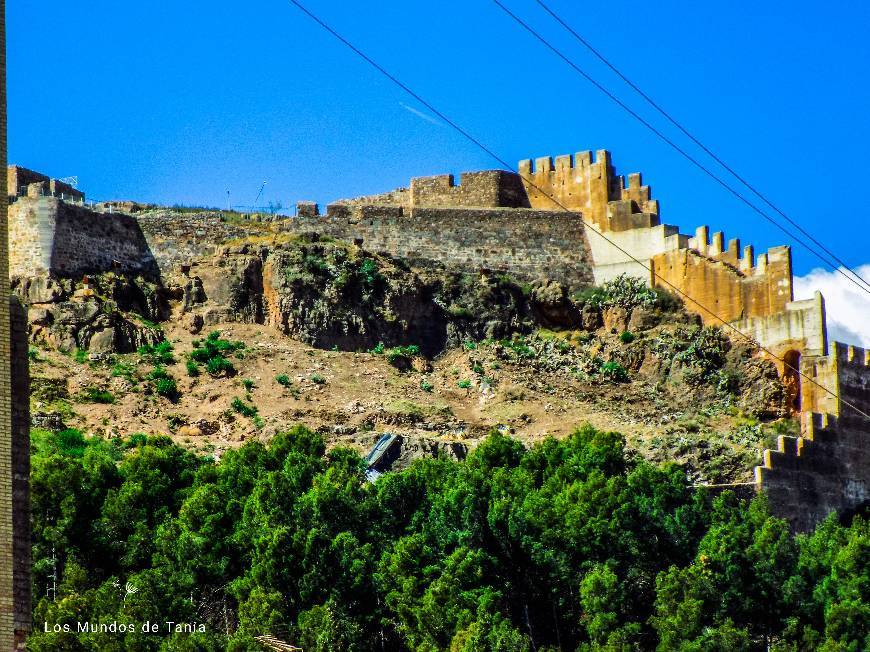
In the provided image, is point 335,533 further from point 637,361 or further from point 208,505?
point 637,361

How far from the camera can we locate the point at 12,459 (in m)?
23.2

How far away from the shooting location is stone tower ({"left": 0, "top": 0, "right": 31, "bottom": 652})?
22.4m

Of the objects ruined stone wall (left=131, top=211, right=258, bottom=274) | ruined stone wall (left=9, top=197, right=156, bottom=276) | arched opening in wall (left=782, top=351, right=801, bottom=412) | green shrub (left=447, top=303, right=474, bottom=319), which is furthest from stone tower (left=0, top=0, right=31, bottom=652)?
green shrub (left=447, top=303, right=474, bottom=319)

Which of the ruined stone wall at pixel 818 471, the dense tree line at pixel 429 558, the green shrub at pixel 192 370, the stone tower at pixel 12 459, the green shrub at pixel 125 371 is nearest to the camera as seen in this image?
the stone tower at pixel 12 459

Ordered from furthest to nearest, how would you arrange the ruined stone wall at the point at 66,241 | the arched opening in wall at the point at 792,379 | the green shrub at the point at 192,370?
the ruined stone wall at the point at 66,241 → the arched opening in wall at the point at 792,379 → the green shrub at the point at 192,370

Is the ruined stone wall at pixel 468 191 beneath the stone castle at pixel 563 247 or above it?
above

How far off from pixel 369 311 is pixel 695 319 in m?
9.41

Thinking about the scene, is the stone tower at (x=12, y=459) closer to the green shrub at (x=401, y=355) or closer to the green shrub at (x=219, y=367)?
the green shrub at (x=219, y=367)

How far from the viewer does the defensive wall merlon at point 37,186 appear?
5662cm

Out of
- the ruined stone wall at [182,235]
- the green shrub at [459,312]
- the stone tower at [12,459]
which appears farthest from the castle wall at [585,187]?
the stone tower at [12,459]

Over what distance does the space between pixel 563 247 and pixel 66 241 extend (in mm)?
15131

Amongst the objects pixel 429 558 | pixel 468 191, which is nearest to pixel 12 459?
pixel 429 558

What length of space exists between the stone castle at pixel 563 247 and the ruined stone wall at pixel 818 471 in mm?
45

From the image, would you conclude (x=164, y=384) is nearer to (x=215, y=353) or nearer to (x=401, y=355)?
(x=215, y=353)
